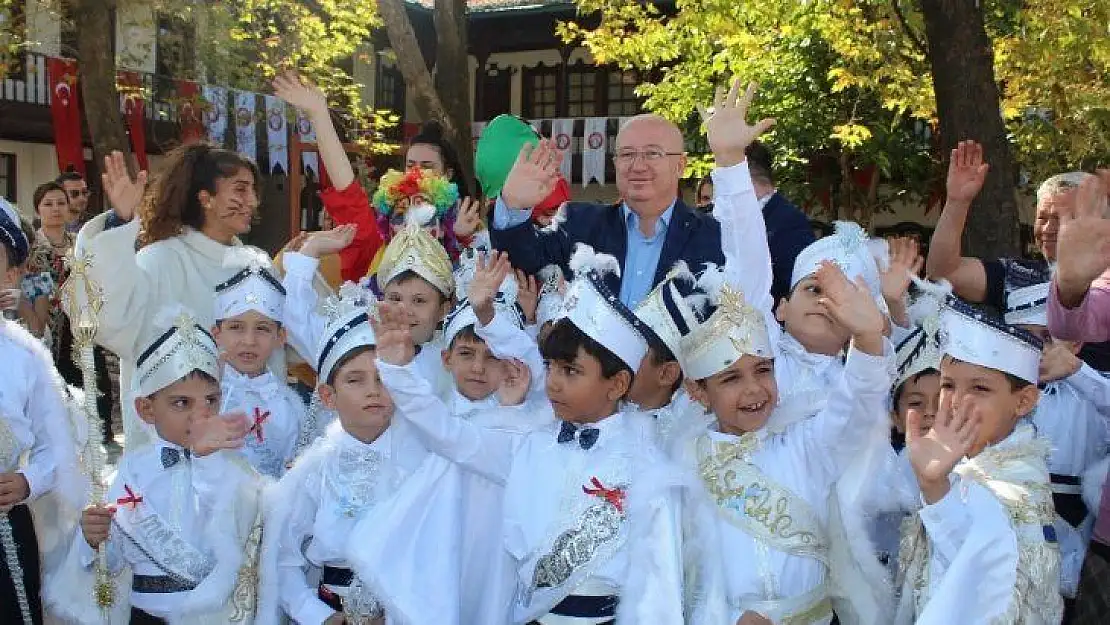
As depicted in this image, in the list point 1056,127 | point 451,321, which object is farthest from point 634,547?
point 1056,127

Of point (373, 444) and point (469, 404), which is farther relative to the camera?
point (469, 404)

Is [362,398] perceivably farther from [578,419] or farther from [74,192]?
[74,192]

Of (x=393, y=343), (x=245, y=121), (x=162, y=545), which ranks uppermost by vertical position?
(x=245, y=121)

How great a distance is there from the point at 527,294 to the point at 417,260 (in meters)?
0.47

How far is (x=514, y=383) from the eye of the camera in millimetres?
3924

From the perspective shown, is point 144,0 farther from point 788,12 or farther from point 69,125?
point 788,12

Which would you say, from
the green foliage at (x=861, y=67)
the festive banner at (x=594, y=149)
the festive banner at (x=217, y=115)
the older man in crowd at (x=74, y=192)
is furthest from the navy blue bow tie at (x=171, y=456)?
the festive banner at (x=594, y=149)

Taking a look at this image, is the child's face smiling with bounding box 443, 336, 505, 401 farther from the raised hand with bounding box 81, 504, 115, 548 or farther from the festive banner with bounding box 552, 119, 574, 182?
the festive banner with bounding box 552, 119, 574, 182

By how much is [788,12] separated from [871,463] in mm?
8324

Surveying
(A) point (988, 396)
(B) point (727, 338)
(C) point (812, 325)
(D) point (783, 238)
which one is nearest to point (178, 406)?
(B) point (727, 338)

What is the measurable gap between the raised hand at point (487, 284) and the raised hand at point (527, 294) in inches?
Answer: 9.1

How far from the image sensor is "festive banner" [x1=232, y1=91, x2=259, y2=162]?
58.3ft

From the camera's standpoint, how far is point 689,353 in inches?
131

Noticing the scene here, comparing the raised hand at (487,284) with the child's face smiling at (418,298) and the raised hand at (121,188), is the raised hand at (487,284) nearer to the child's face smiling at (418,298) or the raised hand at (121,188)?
the child's face smiling at (418,298)
